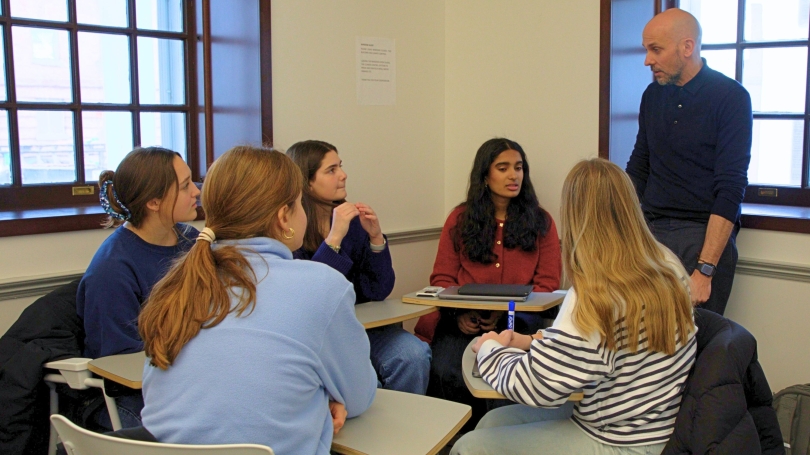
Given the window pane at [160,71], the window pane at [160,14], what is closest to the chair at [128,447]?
the window pane at [160,71]

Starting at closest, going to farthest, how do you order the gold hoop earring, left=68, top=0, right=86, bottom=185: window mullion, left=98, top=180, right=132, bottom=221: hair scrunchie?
the gold hoop earring
left=98, top=180, right=132, bottom=221: hair scrunchie
left=68, top=0, right=86, bottom=185: window mullion

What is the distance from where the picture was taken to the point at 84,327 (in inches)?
97.3

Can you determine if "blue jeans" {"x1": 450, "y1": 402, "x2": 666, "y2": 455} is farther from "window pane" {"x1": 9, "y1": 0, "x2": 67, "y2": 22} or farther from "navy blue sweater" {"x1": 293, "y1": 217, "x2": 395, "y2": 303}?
"window pane" {"x1": 9, "y1": 0, "x2": 67, "y2": 22}

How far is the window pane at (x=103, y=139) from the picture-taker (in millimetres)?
3342

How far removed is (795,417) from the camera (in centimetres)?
275

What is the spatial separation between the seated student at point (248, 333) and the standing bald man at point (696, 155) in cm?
186

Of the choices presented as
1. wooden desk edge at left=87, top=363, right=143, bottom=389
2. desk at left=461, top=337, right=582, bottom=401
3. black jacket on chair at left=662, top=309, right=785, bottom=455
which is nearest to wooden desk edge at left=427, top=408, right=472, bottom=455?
desk at left=461, top=337, right=582, bottom=401

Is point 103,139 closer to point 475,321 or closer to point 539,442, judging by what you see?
point 475,321

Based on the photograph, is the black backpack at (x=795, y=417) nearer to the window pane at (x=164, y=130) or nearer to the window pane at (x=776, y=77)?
the window pane at (x=776, y=77)

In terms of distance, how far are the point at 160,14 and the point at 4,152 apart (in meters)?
0.96

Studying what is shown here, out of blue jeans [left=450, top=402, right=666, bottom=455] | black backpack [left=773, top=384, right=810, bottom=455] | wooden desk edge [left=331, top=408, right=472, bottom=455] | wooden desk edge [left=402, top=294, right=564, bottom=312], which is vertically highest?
wooden desk edge [left=402, top=294, right=564, bottom=312]

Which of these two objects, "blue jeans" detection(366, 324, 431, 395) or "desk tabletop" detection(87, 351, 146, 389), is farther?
"blue jeans" detection(366, 324, 431, 395)

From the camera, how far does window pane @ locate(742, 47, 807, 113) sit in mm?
3324

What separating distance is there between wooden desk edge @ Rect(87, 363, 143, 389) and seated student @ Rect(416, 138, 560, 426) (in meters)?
1.55
